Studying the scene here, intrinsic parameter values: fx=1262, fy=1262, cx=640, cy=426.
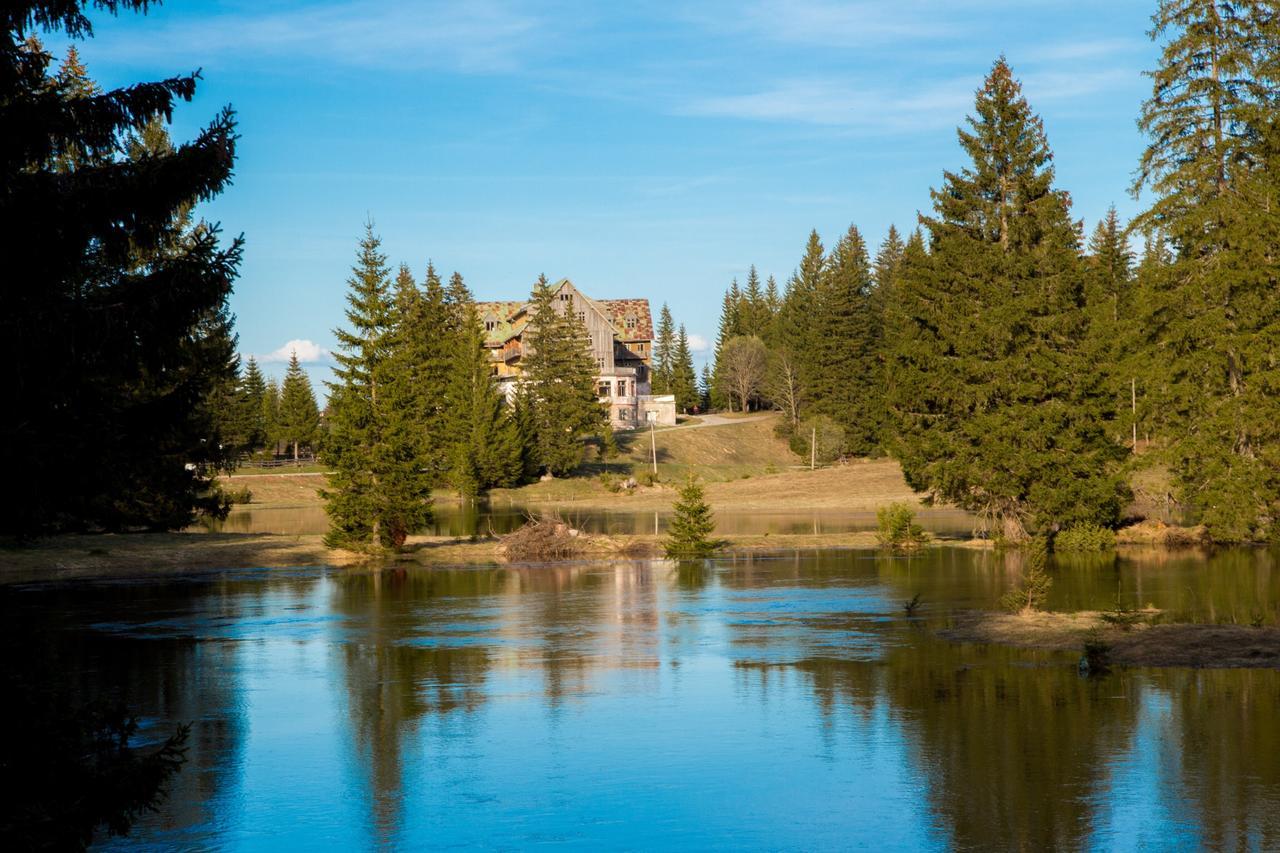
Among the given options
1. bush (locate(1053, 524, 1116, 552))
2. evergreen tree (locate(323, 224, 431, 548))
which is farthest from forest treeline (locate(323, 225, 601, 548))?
bush (locate(1053, 524, 1116, 552))

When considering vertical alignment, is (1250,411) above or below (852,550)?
above

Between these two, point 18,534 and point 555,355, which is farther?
point 555,355

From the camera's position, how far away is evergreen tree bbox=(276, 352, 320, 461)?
109875 mm

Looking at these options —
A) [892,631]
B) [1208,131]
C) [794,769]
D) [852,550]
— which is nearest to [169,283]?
[794,769]

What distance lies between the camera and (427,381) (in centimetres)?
9600

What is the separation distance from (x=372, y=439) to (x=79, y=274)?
33239 mm

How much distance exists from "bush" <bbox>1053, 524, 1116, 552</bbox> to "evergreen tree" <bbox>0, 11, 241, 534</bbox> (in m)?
38.1

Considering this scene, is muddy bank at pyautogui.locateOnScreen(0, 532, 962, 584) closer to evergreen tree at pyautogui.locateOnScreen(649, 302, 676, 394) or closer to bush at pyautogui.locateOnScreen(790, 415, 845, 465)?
bush at pyautogui.locateOnScreen(790, 415, 845, 465)

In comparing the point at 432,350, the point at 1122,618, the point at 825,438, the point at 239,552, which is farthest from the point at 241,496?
the point at 1122,618

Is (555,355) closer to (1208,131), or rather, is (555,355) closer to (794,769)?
(1208,131)

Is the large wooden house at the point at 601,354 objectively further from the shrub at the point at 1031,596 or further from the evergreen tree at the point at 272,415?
the shrub at the point at 1031,596

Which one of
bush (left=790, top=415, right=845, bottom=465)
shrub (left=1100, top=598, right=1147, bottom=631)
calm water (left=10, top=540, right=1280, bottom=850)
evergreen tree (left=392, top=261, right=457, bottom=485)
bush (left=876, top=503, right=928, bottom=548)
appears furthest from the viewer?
bush (left=790, top=415, right=845, bottom=465)

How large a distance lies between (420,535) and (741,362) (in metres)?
87.3

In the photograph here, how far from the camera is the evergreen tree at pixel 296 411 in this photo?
110 metres
